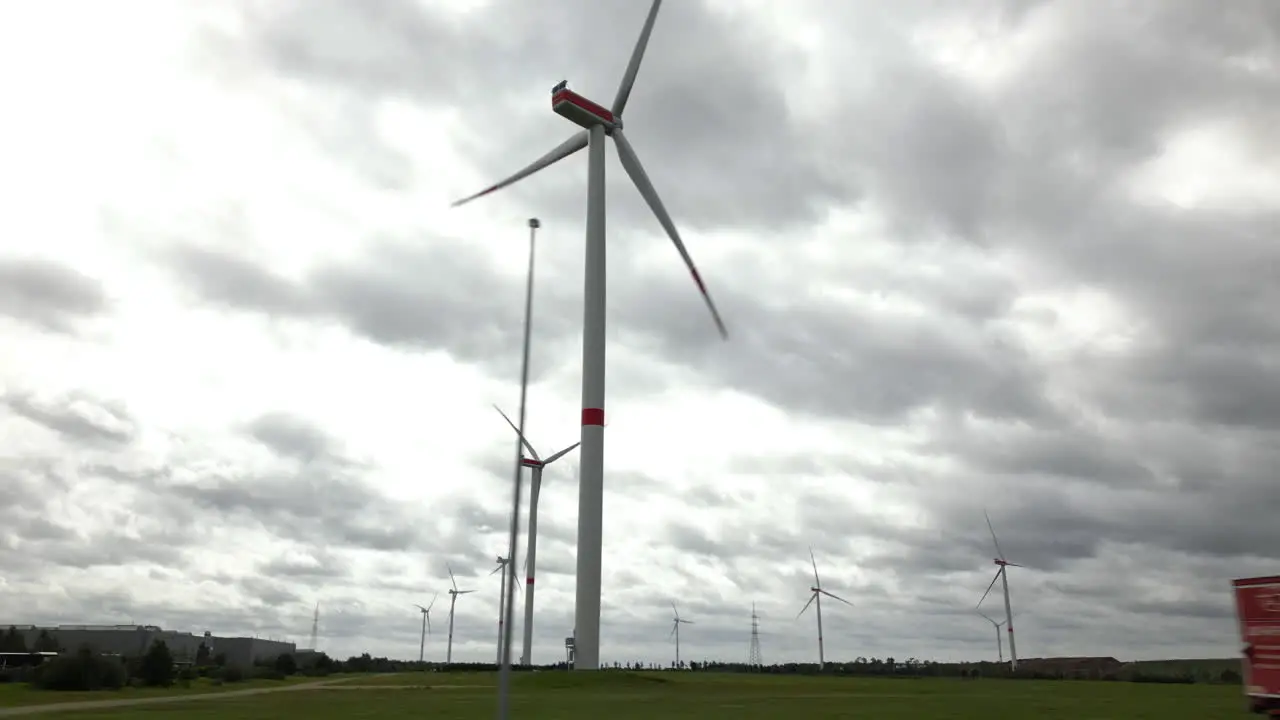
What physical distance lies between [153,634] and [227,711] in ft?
593

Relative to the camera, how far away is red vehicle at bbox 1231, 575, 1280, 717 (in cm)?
3180

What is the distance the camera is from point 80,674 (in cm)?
7506

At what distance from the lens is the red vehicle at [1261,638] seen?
1252 inches

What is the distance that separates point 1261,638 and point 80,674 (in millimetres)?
81437

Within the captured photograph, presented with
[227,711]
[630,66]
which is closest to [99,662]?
[227,711]

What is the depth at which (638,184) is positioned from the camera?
7744 centimetres

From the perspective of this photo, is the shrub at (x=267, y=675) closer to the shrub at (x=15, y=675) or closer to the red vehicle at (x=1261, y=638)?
the shrub at (x=15, y=675)

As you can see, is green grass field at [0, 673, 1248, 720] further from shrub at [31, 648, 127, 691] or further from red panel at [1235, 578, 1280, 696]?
shrub at [31, 648, 127, 691]

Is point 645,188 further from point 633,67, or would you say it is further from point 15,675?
point 15,675

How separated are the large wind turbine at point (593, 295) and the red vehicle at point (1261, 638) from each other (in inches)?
1595

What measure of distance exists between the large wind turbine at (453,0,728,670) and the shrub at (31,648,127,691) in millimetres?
42365

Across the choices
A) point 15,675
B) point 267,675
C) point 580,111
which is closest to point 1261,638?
point 580,111

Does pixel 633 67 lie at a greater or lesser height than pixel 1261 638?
greater

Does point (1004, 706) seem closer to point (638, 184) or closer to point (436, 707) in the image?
point (436, 707)
